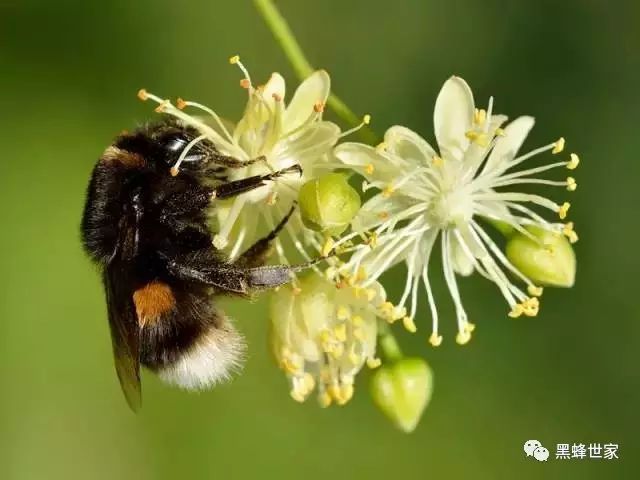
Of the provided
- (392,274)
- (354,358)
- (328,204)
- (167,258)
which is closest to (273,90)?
(328,204)

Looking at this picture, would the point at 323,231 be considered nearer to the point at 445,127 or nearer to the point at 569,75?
the point at 445,127

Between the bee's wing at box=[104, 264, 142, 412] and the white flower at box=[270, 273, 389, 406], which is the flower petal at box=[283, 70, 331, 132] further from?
the bee's wing at box=[104, 264, 142, 412]

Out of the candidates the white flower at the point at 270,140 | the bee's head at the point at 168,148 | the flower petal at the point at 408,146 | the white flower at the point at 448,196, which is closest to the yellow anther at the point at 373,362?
the white flower at the point at 448,196

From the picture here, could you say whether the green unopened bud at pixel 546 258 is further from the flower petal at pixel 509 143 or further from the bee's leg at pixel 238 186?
the bee's leg at pixel 238 186

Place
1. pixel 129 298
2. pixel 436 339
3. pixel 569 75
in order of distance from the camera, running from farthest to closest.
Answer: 1. pixel 569 75
2. pixel 436 339
3. pixel 129 298

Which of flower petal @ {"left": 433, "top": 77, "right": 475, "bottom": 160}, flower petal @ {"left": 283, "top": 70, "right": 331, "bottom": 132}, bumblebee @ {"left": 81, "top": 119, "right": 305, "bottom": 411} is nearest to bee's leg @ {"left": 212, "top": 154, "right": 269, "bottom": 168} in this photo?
bumblebee @ {"left": 81, "top": 119, "right": 305, "bottom": 411}

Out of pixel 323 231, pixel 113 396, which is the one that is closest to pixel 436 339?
pixel 323 231

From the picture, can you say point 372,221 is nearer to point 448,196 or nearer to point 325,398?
point 448,196
